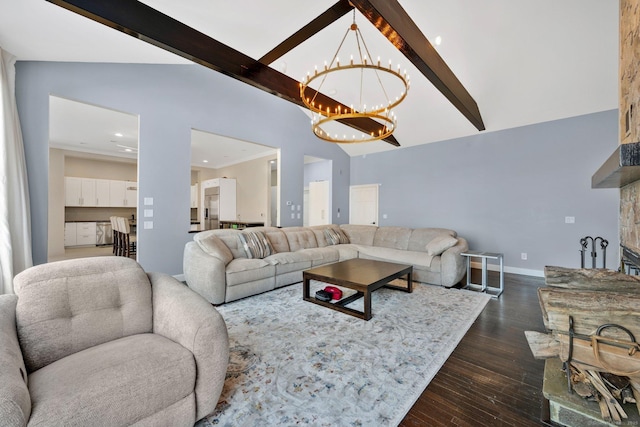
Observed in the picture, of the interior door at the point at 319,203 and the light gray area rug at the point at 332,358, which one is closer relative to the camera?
the light gray area rug at the point at 332,358

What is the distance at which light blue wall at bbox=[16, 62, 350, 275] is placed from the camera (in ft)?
10.3

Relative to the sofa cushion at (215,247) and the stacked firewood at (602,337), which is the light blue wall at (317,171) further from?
the stacked firewood at (602,337)

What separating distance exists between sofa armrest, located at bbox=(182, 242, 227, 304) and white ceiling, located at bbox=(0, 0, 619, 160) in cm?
268

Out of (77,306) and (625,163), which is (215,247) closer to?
(77,306)

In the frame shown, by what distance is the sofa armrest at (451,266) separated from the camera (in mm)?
3930

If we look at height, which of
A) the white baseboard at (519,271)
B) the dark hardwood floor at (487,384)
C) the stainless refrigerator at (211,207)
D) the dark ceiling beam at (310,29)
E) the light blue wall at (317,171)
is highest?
the dark ceiling beam at (310,29)

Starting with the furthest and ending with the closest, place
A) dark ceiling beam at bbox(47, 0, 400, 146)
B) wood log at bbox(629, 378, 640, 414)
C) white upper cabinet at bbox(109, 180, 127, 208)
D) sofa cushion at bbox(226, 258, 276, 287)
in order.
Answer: white upper cabinet at bbox(109, 180, 127, 208) < sofa cushion at bbox(226, 258, 276, 287) < dark ceiling beam at bbox(47, 0, 400, 146) < wood log at bbox(629, 378, 640, 414)

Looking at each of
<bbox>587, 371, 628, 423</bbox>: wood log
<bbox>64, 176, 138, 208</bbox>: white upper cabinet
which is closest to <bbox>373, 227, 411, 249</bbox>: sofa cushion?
<bbox>587, 371, 628, 423</bbox>: wood log

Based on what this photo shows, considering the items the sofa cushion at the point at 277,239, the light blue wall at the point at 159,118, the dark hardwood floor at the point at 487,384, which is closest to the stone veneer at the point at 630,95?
the dark hardwood floor at the point at 487,384

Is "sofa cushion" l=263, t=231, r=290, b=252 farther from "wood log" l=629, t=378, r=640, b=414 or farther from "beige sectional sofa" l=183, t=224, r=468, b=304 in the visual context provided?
"wood log" l=629, t=378, r=640, b=414

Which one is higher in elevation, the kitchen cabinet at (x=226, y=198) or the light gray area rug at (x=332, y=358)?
the kitchen cabinet at (x=226, y=198)

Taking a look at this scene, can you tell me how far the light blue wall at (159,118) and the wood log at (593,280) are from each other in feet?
15.1

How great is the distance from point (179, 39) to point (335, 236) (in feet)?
13.5

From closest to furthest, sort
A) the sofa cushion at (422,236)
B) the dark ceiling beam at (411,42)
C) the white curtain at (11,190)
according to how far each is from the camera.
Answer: the dark ceiling beam at (411,42) → the white curtain at (11,190) → the sofa cushion at (422,236)
